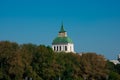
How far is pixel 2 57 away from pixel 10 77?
13.2 feet

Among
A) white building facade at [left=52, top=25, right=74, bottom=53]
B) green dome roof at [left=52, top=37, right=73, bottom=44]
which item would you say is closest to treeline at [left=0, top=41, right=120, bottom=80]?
white building facade at [left=52, top=25, right=74, bottom=53]

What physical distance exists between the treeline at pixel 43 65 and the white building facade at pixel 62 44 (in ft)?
147

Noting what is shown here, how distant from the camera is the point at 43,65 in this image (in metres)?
90.2

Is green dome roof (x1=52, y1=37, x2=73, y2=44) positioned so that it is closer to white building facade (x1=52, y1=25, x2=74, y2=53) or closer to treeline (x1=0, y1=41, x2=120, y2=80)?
white building facade (x1=52, y1=25, x2=74, y2=53)

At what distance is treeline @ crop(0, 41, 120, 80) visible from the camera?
8506cm

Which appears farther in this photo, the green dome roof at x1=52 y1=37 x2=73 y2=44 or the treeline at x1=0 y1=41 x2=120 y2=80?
the green dome roof at x1=52 y1=37 x2=73 y2=44

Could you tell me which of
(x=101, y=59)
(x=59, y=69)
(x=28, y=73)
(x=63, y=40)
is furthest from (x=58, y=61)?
(x=63, y=40)

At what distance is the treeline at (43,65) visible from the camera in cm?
8506

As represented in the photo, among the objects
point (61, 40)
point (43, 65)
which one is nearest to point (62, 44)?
point (61, 40)

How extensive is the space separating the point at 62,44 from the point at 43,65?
64.4 meters

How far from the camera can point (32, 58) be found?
301ft

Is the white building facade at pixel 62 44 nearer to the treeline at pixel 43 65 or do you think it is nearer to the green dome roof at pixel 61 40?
the green dome roof at pixel 61 40

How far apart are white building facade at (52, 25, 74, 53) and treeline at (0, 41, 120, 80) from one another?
1763 inches

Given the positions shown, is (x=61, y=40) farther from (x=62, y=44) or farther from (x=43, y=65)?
(x=43, y=65)
